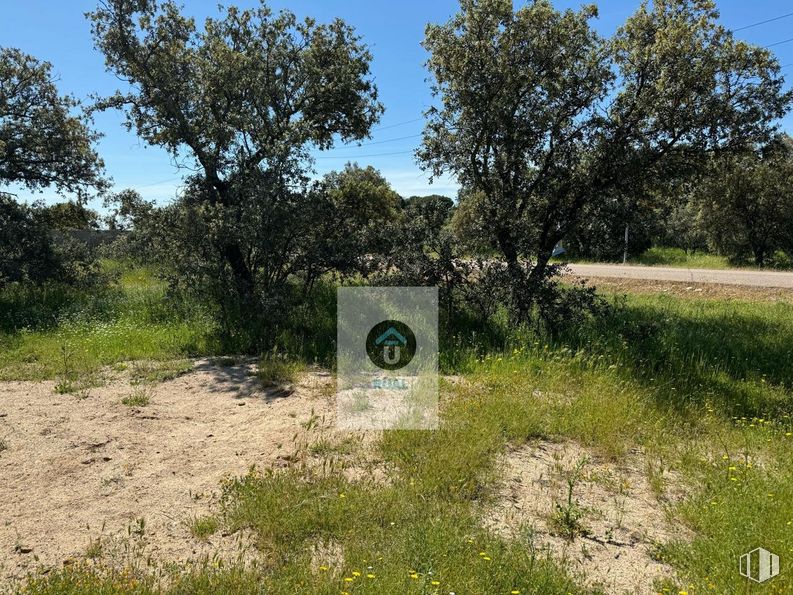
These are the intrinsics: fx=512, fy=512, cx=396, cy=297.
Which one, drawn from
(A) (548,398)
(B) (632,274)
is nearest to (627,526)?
(A) (548,398)

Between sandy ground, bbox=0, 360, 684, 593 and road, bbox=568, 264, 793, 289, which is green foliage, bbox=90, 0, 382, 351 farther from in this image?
road, bbox=568, 264, 793, 289

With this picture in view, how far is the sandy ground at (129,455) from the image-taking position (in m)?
3.22

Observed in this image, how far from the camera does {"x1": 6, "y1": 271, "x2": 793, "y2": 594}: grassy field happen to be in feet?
9.29

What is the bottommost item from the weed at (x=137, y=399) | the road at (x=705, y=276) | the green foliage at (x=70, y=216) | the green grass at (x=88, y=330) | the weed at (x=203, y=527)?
the weed at (x=203, y=527)

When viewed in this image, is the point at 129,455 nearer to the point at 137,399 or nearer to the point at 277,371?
the point at 137,399

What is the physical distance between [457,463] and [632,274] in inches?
600

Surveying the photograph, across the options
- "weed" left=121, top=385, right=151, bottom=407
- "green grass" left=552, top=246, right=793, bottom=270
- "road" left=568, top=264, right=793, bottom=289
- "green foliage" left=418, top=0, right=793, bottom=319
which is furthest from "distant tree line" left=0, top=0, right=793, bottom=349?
"green grass" left=552, top=246, right=793, bottom=270

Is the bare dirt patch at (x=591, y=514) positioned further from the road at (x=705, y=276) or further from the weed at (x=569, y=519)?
the road at (x=705, y=276)

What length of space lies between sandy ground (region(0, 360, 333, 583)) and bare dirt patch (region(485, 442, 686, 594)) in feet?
6.22

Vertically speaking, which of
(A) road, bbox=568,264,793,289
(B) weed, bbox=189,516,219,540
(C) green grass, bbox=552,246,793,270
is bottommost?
(B) weed, bbox=189,516,219,540

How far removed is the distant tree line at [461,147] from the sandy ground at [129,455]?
91.2 inches

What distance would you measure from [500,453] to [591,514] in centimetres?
97

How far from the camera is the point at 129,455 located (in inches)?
170

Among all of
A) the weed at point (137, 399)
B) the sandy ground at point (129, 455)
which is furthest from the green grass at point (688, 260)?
the weed at point (137, 399)
